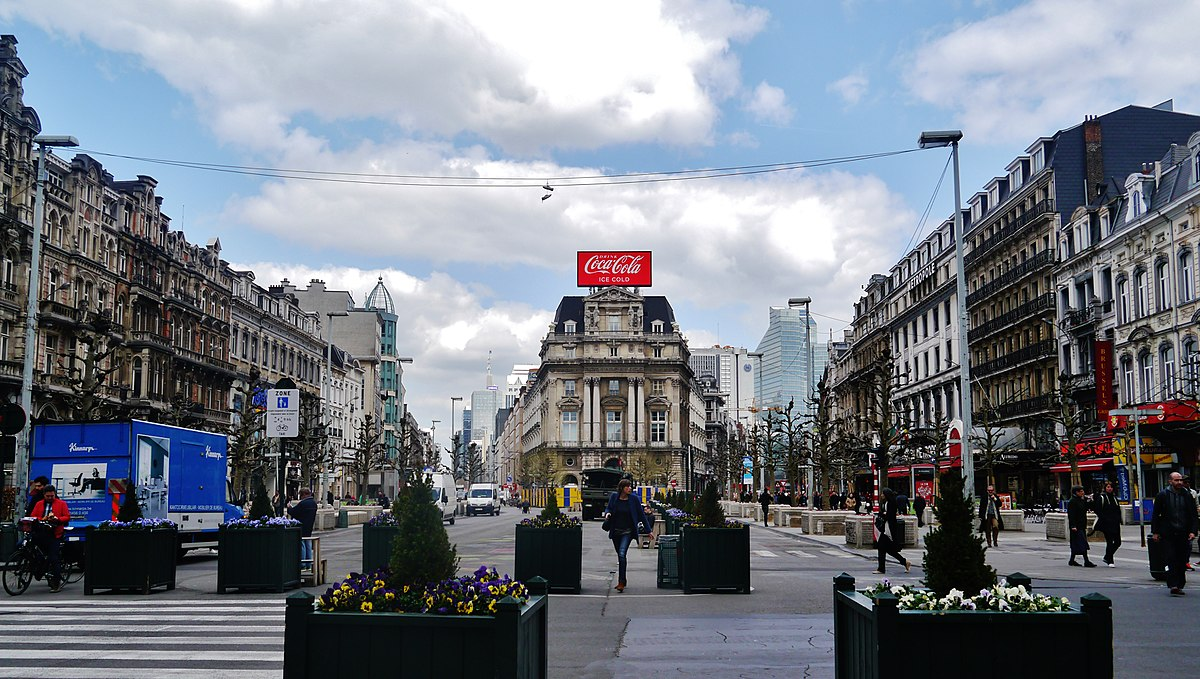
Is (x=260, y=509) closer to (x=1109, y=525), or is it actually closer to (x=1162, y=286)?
(x=1109, y=525)

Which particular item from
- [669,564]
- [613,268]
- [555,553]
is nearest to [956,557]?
[555,553]

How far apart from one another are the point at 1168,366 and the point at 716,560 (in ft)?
121

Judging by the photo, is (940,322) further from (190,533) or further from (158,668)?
(158,668)

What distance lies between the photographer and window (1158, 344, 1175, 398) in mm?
45222

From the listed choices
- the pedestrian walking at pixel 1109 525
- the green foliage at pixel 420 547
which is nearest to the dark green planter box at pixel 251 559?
the green foliage at pixel 420 547

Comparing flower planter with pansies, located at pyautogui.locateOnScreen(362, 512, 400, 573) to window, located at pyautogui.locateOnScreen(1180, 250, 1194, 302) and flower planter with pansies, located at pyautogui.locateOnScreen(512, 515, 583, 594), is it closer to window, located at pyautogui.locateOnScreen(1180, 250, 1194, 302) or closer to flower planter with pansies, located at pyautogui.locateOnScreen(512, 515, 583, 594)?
flower planter with pansies, located at pyautogui.locateOnScreen(512, 515, 583, 594)

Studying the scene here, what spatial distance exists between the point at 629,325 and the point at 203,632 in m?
113

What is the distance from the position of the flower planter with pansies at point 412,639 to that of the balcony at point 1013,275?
57.6m

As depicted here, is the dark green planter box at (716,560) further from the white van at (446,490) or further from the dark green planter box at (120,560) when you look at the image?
the white van at (446,490)

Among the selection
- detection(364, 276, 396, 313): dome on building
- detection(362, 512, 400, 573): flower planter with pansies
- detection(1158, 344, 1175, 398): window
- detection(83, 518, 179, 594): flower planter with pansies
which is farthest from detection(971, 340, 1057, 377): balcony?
detection(364, 276, 396, 313): dome on building

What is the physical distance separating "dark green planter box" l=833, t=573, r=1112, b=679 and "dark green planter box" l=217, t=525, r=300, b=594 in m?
13.5

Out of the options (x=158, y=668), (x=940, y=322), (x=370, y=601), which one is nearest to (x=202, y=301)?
(x=940, y=322)

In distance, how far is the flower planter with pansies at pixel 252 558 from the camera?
17.3 metres

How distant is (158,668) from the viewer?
1000 cm
